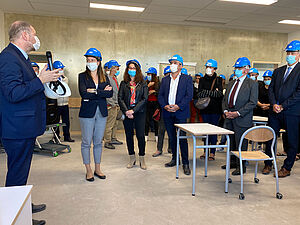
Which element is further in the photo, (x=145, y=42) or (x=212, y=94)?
(x=145, y=42)

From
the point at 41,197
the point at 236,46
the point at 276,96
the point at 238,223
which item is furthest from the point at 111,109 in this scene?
the point at 236,46

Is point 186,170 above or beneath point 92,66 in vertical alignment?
beneath

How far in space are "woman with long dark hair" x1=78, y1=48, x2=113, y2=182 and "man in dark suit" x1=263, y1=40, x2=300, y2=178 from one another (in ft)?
8.31

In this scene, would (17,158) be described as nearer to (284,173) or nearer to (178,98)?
(178,98)

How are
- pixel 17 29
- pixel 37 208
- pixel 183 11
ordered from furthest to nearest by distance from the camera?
pixel 183 11 → pixel 37 208 → pixel 17 29

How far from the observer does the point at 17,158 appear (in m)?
2.12

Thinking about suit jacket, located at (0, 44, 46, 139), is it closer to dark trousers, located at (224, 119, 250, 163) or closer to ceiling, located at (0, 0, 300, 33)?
dark trousers, located at (224, 119, 250, 163)

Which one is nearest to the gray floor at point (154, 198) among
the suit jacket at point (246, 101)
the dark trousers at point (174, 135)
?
the dark trousers at point (174, 135)

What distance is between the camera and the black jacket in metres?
4.34

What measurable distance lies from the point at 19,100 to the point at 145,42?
20.4ft

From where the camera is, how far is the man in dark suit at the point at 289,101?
3379 mm

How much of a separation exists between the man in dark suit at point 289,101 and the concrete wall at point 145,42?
4700 millimetres

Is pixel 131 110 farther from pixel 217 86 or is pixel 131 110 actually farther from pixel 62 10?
pixel 62 10

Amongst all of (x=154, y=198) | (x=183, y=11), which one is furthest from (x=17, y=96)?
(x=183, y=11)
